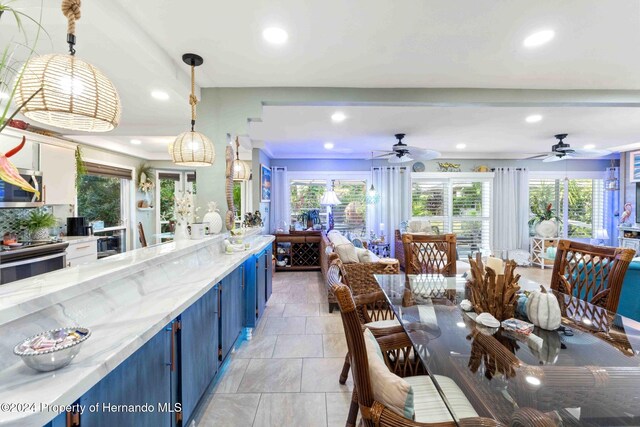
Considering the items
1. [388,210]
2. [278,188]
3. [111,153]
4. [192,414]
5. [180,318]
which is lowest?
[192,414]

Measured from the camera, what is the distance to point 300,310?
3.81 m

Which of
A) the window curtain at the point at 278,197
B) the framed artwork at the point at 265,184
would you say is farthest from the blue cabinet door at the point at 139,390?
the window curtain at the point at 278,197

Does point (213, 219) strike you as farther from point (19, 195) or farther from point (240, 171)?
point (19, 195)

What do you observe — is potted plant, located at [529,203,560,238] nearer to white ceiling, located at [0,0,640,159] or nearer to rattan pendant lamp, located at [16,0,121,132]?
white ceiling, located at [0,0,640,159]

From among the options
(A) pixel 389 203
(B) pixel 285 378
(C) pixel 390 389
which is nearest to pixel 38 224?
(B) pixel 285 378

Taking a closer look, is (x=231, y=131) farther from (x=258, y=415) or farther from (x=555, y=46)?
(x=555, y=46)

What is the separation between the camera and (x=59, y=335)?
100cm

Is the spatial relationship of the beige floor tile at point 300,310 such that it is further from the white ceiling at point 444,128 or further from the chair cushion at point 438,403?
the white ceiling at point 444,128

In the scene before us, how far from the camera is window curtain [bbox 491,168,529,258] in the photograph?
6.91 m

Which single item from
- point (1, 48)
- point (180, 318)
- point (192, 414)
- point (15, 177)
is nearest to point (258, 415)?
point (192, 414)

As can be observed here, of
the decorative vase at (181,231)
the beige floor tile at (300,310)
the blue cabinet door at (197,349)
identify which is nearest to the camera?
the blue cabinet door at (197,349)

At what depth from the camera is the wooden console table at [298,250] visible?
242 inches

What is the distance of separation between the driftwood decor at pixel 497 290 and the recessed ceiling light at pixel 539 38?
5.40ft

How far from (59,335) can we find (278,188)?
5875 millimetres
